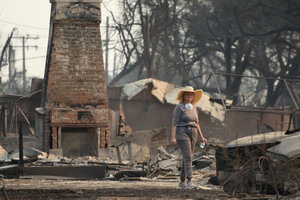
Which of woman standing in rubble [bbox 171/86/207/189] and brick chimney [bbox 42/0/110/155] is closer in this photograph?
woman standing in rubble [bbox 171/86/207/189]

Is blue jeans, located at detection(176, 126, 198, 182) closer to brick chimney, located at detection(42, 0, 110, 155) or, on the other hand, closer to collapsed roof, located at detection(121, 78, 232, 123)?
brick chimney, located at detection(42, 0, 110, 155)

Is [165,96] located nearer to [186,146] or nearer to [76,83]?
[76,83]

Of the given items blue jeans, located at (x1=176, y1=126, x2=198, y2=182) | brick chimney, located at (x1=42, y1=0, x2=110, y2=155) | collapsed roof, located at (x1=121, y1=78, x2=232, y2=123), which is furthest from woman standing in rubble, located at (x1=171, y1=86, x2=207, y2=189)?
collapsed roof, located at (x1=121, y1=78, x2=232, y2=123)

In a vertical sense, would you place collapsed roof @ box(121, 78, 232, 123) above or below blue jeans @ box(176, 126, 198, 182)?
above

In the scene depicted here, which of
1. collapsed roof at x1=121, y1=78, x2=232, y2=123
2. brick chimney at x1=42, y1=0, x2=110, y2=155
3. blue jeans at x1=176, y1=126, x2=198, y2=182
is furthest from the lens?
collapsed roof at x1=121, y1=78, x2=232, y2=123

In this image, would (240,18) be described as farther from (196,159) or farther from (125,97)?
(196,159)

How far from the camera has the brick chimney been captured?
15.8 meters

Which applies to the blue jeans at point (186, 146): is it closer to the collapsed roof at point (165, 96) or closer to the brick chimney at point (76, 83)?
the brick chimney at point (76, 83)

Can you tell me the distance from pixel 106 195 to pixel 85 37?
8.14 metres

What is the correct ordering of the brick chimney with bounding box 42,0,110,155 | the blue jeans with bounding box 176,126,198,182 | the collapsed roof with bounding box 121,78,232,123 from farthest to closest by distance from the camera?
the collapsed roof with bounding box 121,78,232,123 < the brick chimney with bounding box 42,0,110,155 < the blue jeans with bounding box 176,126,198,182

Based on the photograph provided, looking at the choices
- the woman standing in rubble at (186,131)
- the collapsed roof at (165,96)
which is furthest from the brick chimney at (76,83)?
the collapsed roof at (165,96)

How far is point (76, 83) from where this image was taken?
52.2 ft

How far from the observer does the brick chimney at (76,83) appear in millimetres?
15805

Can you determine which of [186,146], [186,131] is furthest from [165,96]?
[186,146]
